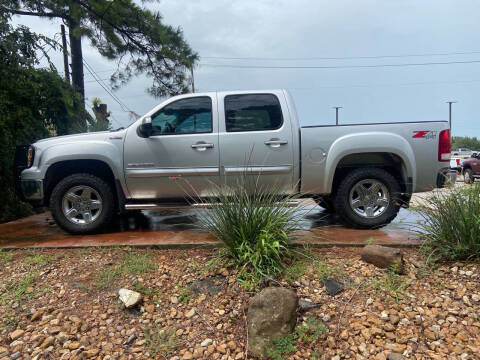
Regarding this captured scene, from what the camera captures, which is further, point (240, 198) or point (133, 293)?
point (240, 198)

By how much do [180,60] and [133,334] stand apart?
8.17m

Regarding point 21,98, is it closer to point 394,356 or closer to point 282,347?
point 282,347

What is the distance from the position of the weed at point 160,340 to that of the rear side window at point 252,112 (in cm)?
266

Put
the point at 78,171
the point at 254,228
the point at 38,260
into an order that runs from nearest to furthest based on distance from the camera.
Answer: the point at 254,228
the point at 38,260
the point at 78,171

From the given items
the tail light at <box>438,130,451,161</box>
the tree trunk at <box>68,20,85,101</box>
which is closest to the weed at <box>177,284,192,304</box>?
the tail light at <box>438,130,451,161</box>

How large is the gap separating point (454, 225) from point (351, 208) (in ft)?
4.47

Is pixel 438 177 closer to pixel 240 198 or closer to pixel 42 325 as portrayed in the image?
pixel 240 198

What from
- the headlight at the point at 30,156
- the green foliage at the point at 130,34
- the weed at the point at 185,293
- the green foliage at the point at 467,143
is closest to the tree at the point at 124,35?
the green foliage at the point at 130,34

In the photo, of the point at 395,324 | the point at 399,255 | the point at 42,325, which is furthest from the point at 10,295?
the point at 399,255

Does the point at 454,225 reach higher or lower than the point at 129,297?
higher

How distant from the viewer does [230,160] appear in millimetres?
4598


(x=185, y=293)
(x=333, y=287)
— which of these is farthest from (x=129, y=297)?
(x=333, y=287)

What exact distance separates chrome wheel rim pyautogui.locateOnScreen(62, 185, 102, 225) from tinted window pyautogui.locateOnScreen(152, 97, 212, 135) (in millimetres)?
1182

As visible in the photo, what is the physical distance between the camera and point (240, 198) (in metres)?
3.54
